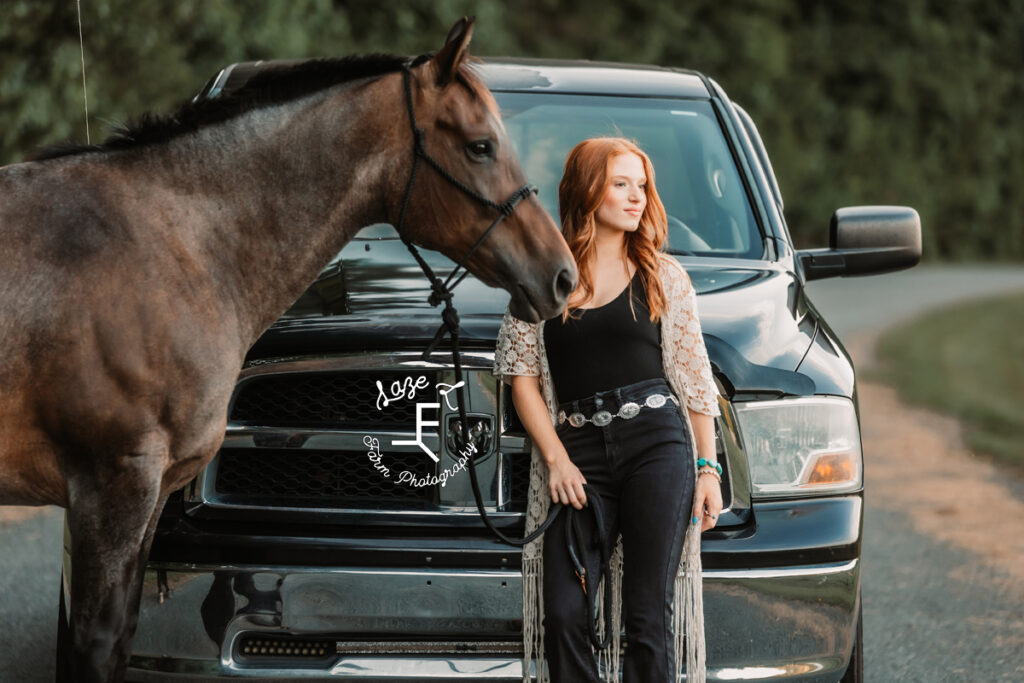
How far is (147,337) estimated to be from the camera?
9.00ft

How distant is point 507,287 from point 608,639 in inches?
34.6

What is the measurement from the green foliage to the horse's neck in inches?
380

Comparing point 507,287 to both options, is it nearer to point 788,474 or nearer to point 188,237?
point 188,237

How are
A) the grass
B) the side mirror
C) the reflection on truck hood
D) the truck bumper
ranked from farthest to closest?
the grass < the side mirror < the reflection on truck hood < the truck bumper

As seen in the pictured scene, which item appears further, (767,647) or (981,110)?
(981,110)

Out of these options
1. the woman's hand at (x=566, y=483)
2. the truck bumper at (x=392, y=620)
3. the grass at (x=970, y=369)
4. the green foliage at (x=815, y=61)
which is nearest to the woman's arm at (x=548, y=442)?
the woman's hand at (x=566, y=483)

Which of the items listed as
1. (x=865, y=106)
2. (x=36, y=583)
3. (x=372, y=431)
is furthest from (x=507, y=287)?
(x=865, y=106)

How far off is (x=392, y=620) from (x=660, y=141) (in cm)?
219

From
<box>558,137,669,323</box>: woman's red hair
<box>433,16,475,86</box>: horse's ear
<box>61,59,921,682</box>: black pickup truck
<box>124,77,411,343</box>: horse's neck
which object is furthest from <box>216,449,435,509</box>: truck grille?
<box>433,16,475,86</box>: horse's ear

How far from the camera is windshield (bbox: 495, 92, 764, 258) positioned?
4.50 m

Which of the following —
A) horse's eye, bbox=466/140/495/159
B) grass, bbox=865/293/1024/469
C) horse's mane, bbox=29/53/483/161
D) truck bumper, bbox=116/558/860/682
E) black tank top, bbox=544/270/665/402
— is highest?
horse's mane, bbox=29/53/483/161

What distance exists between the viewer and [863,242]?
14.6 feet

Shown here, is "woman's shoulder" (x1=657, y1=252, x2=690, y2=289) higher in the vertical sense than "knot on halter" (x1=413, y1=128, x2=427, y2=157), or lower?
lower

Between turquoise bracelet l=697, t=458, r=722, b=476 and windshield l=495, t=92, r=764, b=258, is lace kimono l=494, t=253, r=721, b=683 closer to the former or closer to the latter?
turquoise bracelet l=697, t=458, r=722, b=476
